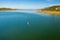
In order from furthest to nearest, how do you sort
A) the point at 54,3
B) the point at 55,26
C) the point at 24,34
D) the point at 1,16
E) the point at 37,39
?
the point at 1,16 → the point at 55,26 → the point at 54,3 → the point at 24,34 → the point at 37,39

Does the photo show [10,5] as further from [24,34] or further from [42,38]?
[42,38]

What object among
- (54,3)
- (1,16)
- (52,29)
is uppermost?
(54,3)

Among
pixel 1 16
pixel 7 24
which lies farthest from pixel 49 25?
pixel 1 16

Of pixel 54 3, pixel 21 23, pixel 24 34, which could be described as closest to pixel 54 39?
pixel 24 34

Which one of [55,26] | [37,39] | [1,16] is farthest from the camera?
[1,16]

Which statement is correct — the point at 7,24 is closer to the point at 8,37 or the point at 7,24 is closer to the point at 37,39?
the point at 8,37

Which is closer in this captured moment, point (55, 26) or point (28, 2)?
point (28, 2)

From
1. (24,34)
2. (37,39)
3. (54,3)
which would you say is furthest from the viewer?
(54,3)

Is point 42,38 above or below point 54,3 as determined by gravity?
below

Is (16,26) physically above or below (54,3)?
below
